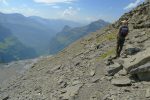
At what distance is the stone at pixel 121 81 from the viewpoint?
20.7 m

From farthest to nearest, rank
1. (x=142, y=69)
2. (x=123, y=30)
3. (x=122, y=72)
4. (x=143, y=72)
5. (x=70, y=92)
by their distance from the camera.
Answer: (x=123, y=30) → (x=70, y=92) → (x=122, y=72) → (x=143, y=72) → (x=142, y=69)

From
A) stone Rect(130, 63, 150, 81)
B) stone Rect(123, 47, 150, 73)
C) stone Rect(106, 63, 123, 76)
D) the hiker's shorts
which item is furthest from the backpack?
stone Rect(130, 63, 150, 81)

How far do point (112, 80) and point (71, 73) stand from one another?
27.0ft

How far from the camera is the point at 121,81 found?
21.3 metres

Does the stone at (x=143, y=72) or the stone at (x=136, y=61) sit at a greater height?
the stone at (x=136, y=61)

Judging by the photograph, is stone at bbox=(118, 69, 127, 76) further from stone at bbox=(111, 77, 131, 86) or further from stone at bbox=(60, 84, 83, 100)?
stone at bbox=(60, 84, 83, 100)

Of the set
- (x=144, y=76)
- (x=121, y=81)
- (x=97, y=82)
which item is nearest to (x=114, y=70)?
(x=97, y=82)

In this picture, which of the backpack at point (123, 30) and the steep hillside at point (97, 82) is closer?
the steep hillside at point (97, 82)

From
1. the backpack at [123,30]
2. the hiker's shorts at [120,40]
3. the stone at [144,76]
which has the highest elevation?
the backpack at [123,30]

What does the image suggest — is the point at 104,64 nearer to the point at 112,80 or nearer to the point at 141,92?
the point at 112,80

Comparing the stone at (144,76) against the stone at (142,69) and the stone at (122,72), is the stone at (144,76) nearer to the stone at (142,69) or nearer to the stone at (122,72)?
the stone at (142,69)

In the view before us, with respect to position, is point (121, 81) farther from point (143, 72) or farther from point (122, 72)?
point (143, 72)

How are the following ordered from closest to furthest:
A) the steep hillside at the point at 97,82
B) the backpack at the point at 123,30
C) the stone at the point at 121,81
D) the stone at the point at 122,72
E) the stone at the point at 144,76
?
the steep hillside at the point at 97,82 → the stone at the point at 144,76 → the stone at the point at 121,81 → the stone at the point at 122,72 → the backpack at the point at 123,30

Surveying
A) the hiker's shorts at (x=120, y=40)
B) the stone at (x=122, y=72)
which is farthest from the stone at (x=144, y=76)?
the hiker's shorts at (x=120, y=40)
